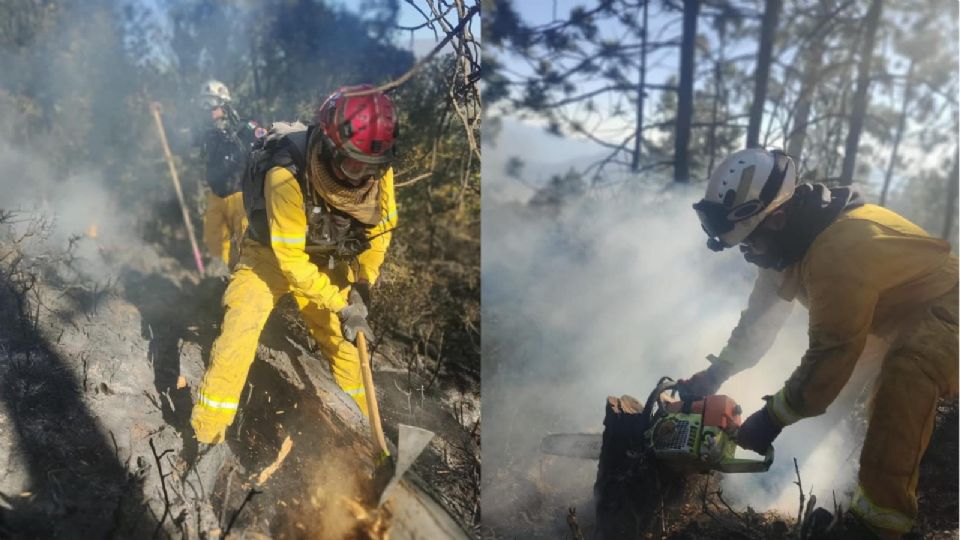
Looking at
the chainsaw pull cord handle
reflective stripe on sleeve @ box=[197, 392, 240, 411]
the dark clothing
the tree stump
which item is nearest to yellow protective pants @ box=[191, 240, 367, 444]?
reflective stripe on sleeve @ box=[197, 392, 240, 411]

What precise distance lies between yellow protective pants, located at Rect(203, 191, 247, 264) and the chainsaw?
2.22 meters

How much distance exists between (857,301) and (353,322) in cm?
A: 205

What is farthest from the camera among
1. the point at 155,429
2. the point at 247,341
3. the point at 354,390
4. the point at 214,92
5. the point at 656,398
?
the point at 214,92

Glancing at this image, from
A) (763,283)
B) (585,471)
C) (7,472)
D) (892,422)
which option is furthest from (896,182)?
(7,472)

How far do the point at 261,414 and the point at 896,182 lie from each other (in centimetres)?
315

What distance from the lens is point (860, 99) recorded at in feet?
10.0

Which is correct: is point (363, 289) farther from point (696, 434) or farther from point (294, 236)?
point (696, 434)

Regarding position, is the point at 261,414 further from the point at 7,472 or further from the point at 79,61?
the point at 79,61

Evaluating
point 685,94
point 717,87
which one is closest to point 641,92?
point 685,94

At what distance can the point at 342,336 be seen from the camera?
115 inches

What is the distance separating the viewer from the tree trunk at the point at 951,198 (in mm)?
3109

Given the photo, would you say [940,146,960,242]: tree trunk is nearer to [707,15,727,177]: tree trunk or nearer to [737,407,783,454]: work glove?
[707,15,727,177]: tree trunk

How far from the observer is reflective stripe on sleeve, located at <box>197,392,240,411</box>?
2.49m

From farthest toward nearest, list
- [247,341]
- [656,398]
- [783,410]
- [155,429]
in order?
[656,398] < [783,410] < [247,341] < [155,429]
